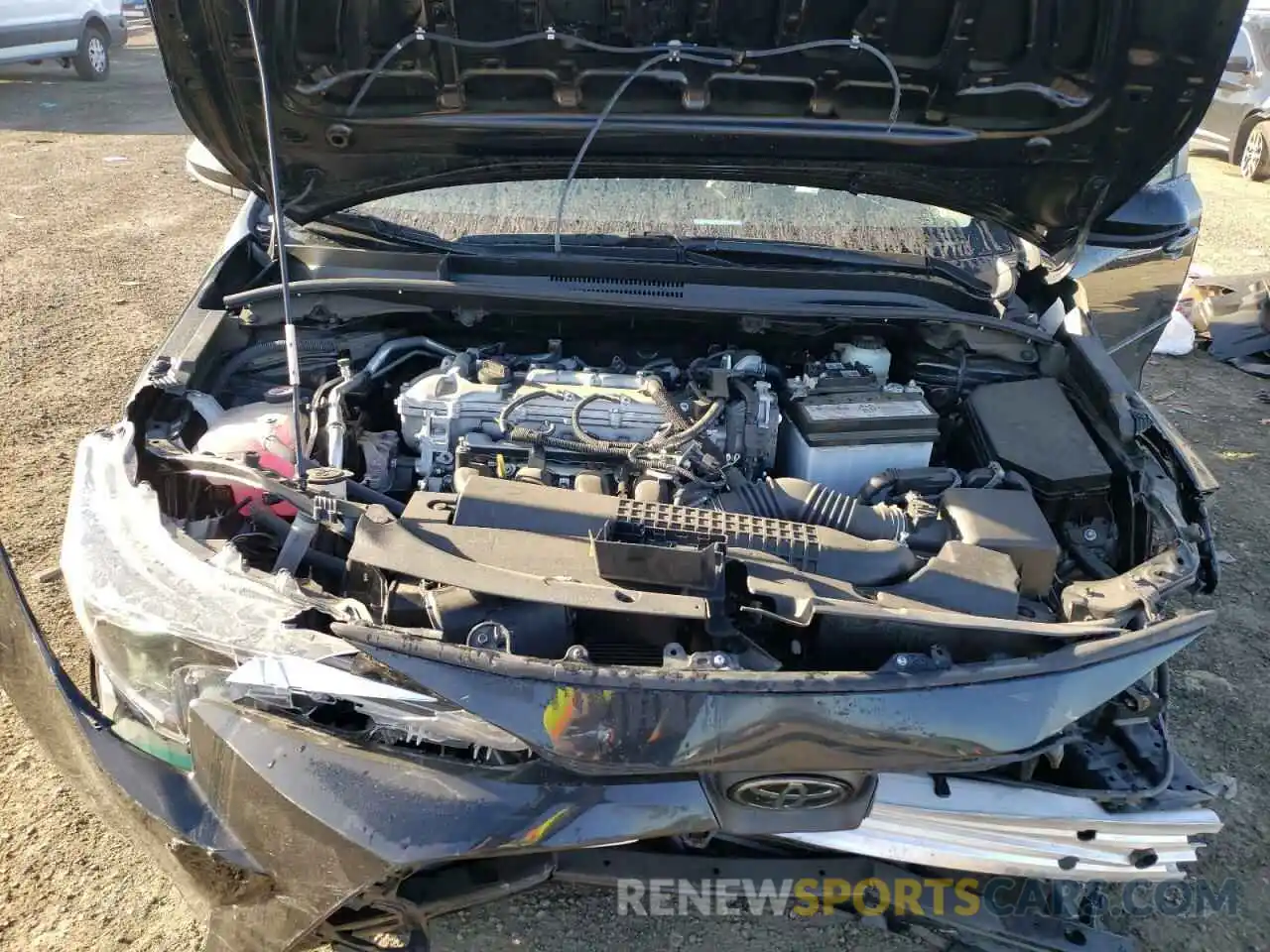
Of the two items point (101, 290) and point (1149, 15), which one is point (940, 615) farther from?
point (101, 290)

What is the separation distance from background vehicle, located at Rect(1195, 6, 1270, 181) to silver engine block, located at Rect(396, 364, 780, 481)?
767 cm

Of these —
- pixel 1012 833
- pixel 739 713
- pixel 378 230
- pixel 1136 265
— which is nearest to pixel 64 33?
pixel 378 230

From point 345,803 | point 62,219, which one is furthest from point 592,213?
point 62,219

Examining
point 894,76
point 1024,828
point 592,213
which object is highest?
point 894,76

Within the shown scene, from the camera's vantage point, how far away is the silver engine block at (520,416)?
7.33 ft

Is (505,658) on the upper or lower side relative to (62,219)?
upper

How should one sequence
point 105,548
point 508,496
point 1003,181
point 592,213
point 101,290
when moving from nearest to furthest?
point 105,548
point 508,496
point 1003,181
point 592,213
point 101,290

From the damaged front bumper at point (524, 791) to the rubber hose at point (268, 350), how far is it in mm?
754

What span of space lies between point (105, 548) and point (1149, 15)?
250 centimetres

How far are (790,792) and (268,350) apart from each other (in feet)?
5.89

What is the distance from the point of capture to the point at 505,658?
1.48 meters

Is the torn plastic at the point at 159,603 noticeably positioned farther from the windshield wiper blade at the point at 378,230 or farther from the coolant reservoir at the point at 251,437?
the windshield wiper blade at the point at 378,230

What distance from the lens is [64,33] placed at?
10992 mm

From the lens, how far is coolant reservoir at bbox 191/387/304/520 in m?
2.04
